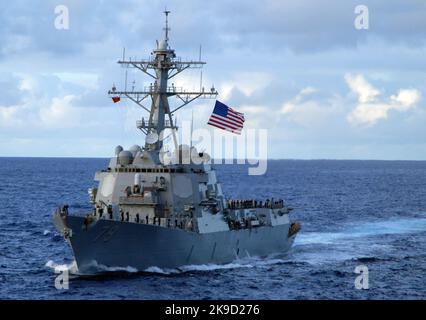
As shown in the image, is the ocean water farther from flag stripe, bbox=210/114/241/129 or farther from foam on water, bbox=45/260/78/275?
flag stripe, bbox=210/114/241/129

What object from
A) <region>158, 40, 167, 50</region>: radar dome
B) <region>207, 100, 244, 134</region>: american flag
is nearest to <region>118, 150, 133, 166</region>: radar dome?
<region>207, 100, 244, 134</region>: american flag

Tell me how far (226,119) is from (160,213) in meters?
6.54

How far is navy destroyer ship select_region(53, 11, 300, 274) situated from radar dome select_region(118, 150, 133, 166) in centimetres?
1

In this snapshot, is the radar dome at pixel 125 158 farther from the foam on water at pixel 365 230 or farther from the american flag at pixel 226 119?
the foam on water at pixel 365 230

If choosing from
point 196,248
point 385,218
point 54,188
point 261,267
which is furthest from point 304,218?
point 54,188

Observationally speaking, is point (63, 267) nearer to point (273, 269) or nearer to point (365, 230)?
point (273, 269)

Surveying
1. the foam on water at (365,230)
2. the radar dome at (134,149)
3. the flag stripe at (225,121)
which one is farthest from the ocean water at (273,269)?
the flag stripe at (225,121)

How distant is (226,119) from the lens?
40344 mm

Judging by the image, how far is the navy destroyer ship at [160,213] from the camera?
34.3 m

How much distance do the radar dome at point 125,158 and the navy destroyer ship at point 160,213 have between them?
0.03ft

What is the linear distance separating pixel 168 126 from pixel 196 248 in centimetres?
735
